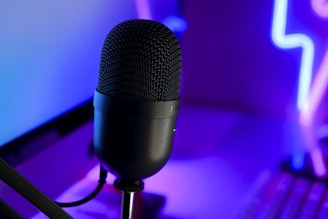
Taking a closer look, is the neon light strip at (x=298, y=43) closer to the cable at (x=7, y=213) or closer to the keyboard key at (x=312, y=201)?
the keyboard key at (x=312, y=201)

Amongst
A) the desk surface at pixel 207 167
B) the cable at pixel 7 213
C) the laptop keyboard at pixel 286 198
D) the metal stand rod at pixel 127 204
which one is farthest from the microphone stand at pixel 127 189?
the laptop keyboard at pixel 286 198

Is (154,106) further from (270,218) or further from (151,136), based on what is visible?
(270,218)

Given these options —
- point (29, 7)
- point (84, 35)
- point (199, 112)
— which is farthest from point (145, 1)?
point (199, 112)

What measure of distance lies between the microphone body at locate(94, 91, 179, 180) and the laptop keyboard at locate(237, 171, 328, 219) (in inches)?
15.6

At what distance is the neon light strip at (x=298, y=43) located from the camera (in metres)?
1.27

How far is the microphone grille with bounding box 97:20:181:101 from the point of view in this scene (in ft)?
1.32

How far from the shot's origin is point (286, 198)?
2.87 feet

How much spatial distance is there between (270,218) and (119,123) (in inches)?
18.2

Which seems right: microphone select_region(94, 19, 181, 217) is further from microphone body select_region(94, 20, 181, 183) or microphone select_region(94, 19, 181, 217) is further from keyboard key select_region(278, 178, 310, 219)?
keyboard key select_region(278, 178, 310, 219)

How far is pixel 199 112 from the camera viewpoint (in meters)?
1.31

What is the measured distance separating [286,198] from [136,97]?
1.80 feet

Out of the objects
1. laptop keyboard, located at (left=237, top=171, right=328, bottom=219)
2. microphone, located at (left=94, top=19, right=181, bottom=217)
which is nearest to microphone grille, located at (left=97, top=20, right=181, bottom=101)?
microphone, located at (left=94, top=19, right=181, bottom=217)

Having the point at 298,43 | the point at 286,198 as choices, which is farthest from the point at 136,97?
the point at 298,43

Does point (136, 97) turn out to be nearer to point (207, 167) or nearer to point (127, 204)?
point (127, 204)
